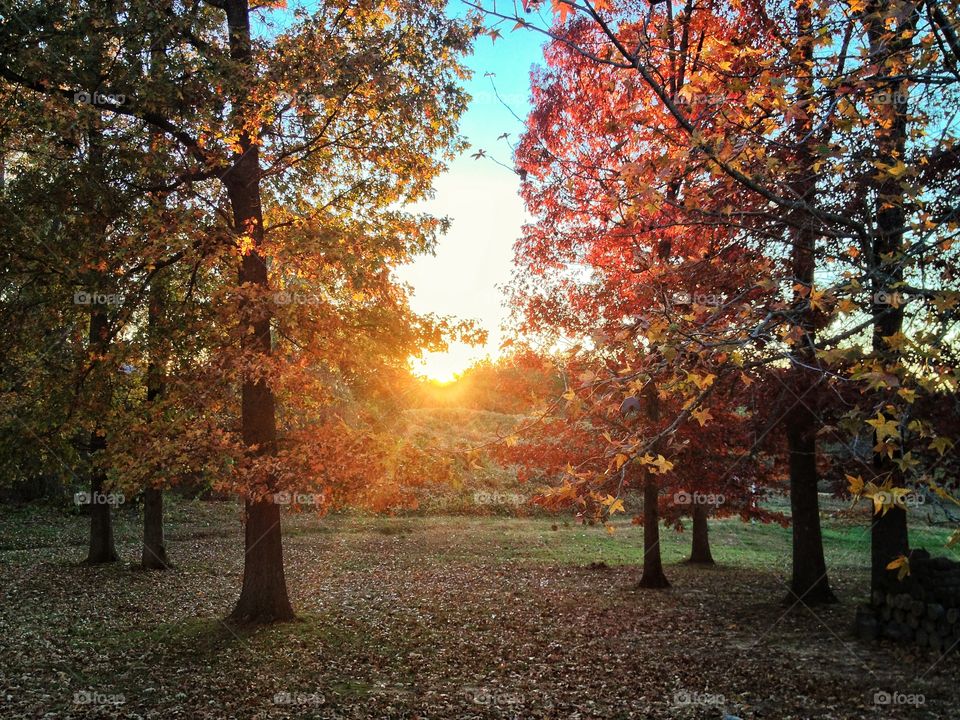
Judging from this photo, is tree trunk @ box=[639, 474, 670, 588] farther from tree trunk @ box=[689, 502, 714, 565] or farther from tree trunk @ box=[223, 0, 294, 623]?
tree trunk @ box=[223, 0, 294, 623]

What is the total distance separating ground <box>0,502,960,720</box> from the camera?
9422 millimetres

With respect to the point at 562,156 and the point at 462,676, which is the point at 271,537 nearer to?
the point at 462,676

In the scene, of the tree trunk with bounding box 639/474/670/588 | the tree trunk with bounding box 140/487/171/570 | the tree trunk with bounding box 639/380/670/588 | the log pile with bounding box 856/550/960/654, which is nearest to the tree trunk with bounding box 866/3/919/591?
the log pile with bounding box 856/550/960/654

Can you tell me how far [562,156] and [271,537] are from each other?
11.1m

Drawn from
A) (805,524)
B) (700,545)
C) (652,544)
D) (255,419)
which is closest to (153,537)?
(255,419)

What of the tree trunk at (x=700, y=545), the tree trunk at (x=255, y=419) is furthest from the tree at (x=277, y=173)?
the tree trunk at (x=700, y=545)

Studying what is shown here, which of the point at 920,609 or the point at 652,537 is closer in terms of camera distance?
the point at 920,609

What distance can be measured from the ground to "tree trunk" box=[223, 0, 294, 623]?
593 mm

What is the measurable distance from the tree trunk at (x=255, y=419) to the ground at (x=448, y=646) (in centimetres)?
59

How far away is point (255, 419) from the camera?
43.6ft

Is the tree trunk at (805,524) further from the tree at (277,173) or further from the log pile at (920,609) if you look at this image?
the tree at (277,173)

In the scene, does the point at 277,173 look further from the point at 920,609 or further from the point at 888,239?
the point at 920,609

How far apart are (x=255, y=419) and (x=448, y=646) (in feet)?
18.4

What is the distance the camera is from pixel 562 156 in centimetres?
1714
